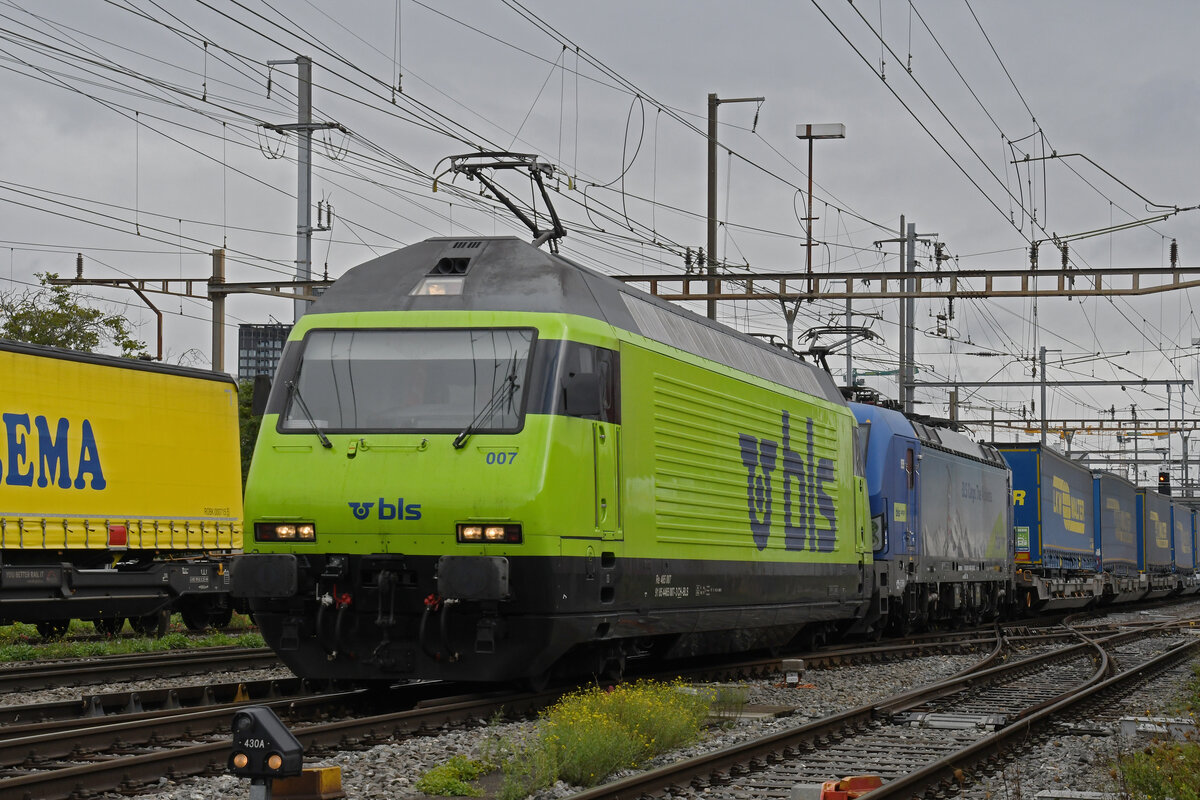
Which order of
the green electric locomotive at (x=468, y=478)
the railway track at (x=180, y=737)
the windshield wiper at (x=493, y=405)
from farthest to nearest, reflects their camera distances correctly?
the windshield wiper at (x=493, y=405) < the green electric locomotive at (x=468, y=478) < the railway track at (x=180, y=737)

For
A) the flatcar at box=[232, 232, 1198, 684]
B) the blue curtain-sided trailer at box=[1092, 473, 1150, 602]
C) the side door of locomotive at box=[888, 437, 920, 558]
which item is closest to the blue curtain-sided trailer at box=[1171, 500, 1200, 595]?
the blue curtain-sided trailer at box=[1092, 473, 1150, 602]

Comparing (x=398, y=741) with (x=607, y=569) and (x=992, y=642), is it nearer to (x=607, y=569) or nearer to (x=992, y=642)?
(x=607, y=569)

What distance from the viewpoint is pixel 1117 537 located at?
43.4m

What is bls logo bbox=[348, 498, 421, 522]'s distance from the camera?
11789 millimetres

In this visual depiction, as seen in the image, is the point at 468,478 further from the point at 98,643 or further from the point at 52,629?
the point at 52,629

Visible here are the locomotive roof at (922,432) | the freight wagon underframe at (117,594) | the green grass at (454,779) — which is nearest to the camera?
the green grass at (454,779)

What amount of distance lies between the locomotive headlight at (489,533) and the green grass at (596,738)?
131cm

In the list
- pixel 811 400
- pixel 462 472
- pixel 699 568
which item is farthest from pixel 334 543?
pixel 811 400

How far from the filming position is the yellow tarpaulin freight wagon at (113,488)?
18.8 metres

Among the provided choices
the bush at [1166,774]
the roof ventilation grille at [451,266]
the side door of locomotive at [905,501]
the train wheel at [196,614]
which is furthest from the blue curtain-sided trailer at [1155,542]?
the bush at [1166,774]

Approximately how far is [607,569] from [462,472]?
160cm

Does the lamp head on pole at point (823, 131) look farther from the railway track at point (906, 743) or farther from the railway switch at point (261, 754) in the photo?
the railway switch at point (261, 754)

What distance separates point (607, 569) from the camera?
12.5 metres

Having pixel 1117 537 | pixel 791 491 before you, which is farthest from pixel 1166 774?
pixel 1117 537
